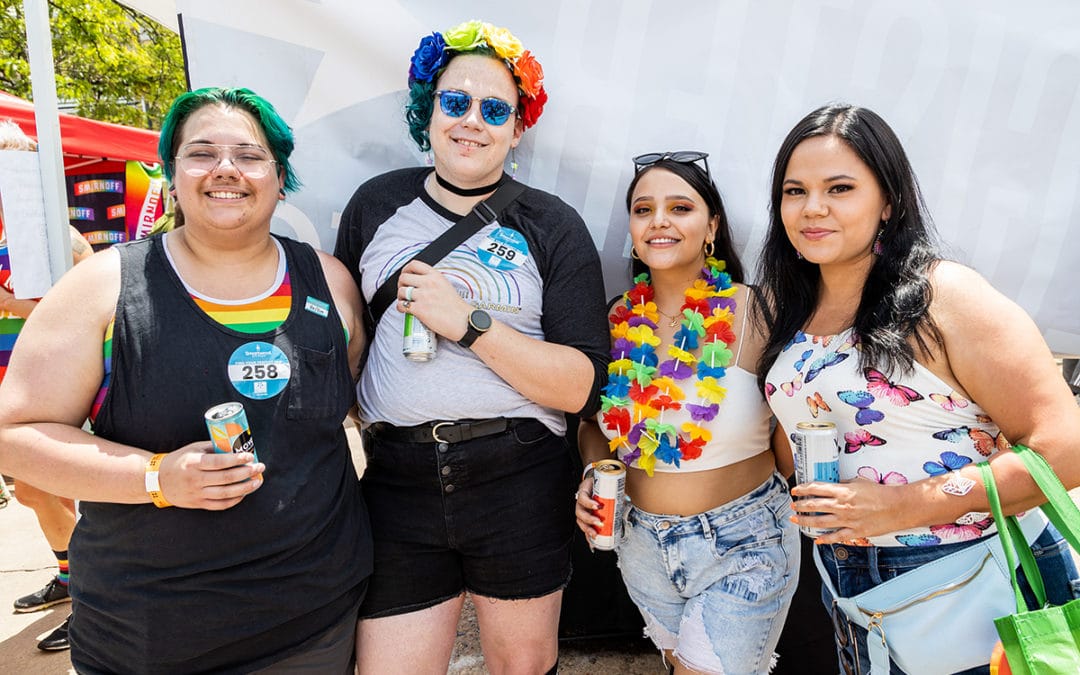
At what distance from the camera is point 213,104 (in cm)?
184

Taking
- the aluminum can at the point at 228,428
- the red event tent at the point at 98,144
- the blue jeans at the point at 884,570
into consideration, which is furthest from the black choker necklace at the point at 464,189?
the red event tent at the point at 98,144

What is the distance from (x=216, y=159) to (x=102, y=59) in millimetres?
10636

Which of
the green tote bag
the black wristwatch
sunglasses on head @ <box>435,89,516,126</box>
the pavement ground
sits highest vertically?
sunglasses on head @ <box>435,89,516,126</box>

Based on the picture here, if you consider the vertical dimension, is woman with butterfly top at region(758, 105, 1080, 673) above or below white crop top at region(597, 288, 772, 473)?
above

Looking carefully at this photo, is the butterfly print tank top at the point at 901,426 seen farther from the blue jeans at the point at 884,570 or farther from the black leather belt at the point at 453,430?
the black leather belt at the point at 453,430

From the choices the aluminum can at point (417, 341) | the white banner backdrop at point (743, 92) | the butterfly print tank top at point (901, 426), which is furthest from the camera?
the white banner backdrop at point (743, 92)

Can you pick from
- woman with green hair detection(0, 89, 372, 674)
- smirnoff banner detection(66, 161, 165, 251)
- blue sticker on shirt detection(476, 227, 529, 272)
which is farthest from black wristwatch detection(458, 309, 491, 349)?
smirnoff banner detection(66, 161, 165, 251)

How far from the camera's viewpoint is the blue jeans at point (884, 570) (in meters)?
1.55

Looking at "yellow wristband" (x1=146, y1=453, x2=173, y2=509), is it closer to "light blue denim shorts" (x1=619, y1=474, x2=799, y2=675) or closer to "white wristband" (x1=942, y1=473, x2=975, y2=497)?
"light blue denim shorts" (x1=619, y1=474, x2=799, y2=675)

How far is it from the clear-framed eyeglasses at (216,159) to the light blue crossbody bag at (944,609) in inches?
76.1

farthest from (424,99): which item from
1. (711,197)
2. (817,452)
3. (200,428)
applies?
(817,452)

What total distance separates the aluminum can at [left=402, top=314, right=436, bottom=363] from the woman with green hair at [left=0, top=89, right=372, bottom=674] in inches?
6.9

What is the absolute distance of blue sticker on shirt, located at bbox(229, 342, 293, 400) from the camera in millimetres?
Result: 1662

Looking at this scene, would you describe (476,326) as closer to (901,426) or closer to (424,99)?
(424,99)
